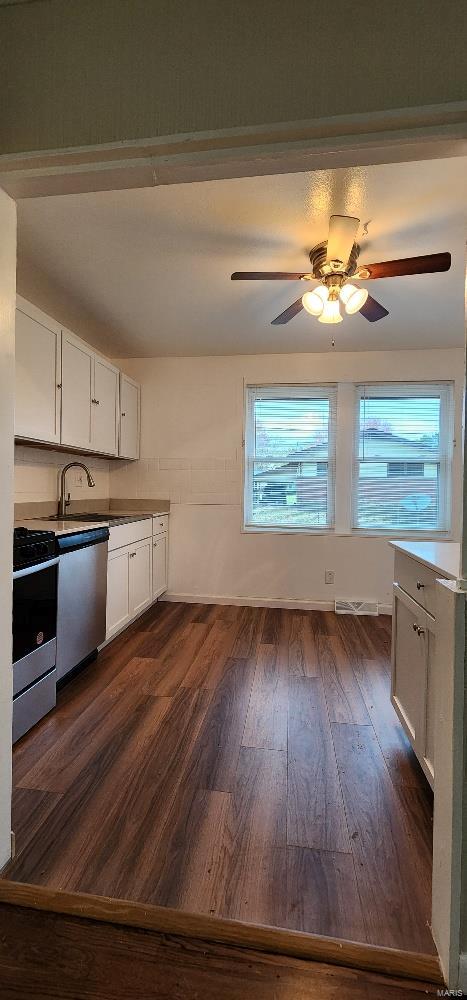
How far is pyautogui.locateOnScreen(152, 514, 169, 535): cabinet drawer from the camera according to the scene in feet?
12.3

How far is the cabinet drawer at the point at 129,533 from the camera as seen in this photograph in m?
2.89

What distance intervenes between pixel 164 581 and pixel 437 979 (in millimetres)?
3324

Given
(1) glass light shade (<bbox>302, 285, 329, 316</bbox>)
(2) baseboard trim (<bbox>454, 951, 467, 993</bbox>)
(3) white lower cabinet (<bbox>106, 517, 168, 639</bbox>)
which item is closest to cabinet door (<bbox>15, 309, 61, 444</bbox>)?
(3) white lower cabinet (<bbox>106, 517, 168, 639</bbox>)

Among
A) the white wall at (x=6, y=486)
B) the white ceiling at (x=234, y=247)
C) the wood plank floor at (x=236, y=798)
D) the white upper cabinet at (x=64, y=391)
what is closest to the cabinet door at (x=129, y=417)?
the white upper cabinet at (x=64, y=391)

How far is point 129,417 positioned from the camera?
13.0ft

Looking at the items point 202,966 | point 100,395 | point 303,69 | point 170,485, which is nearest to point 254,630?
point 170,485

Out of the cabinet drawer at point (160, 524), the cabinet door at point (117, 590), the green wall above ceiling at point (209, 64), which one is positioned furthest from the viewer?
the cabinet drawer at point (160, 524)

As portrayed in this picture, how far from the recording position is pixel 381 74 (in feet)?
3.07

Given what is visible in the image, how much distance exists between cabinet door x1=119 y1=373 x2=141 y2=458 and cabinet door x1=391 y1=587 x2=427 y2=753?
2.71m

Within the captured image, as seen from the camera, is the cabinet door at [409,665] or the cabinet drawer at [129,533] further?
the cabinet drawer at [129,533]

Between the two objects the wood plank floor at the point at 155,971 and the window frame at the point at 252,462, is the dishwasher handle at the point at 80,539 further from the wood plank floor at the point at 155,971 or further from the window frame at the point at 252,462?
the window frame at the point at 252,462

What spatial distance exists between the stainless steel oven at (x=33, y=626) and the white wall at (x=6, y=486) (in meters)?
0.64

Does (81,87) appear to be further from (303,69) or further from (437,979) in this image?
(437,979)

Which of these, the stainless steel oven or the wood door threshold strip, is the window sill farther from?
the wood door threshold strip
